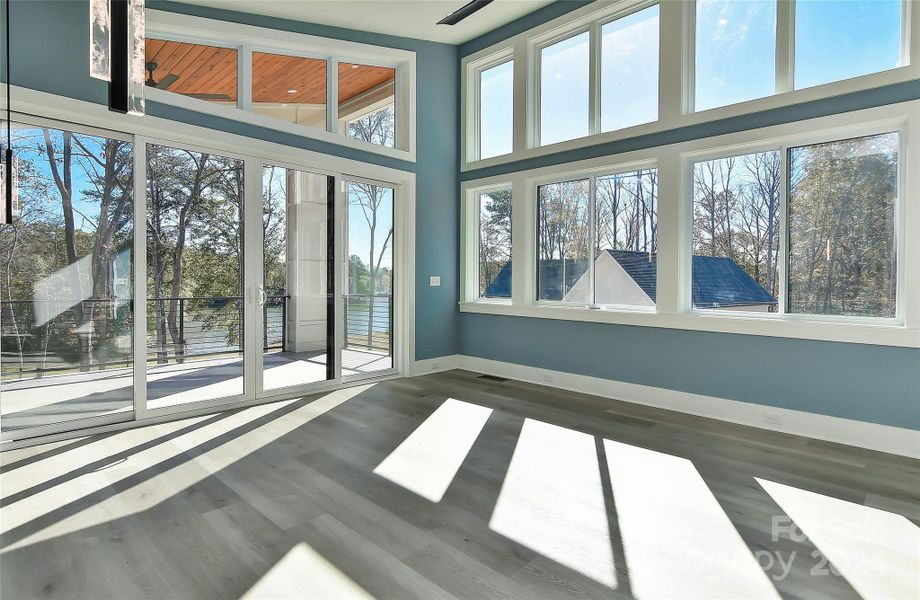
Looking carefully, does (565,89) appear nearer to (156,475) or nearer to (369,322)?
(369,322)

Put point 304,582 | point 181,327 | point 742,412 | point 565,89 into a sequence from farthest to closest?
point 565,89
point 181,327
point 742,412
point 304,582

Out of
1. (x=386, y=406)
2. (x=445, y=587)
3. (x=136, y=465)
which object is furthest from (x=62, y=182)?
(x=445, y=587)

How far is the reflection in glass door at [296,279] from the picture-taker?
4.67 meters

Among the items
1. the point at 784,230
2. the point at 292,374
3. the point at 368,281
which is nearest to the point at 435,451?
the point at 292,374

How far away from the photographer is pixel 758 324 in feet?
12.9

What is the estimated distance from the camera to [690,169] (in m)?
4.43

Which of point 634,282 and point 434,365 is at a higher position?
point 634,282

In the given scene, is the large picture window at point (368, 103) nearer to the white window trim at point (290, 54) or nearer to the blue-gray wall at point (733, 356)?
the white window trim at point (290, 54)

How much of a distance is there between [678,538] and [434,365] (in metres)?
4.15

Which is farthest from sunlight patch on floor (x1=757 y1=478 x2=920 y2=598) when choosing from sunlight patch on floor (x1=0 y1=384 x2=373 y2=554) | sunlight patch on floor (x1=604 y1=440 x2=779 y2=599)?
sunlight patch on floor (x1=0 y1=384 x2=373 y2=554)

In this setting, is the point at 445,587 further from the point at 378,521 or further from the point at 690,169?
the point at 690,169

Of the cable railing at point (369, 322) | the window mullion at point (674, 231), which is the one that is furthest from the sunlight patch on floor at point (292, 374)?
the window mullion at point (674, 231)

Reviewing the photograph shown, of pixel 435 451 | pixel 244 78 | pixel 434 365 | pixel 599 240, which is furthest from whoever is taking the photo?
pixel 434 365

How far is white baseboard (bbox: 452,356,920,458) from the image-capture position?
3.38 meters
